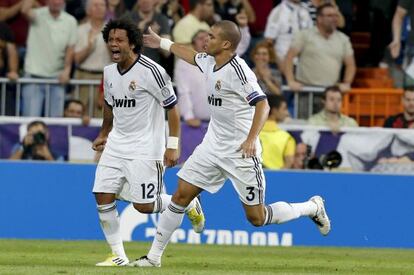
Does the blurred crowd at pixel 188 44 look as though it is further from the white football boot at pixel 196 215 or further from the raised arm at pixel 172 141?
the raised arm at pixel 172 141

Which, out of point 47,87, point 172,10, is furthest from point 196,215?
point 172,10

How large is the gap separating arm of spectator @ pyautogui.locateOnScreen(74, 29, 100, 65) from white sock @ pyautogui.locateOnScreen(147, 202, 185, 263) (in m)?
7.58

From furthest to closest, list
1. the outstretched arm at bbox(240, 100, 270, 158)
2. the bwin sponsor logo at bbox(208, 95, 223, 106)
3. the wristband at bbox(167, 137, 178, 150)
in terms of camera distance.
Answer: the wristband at bbox(167, 137, 178, 150)
the bwin sponsor logo at bbox(208, 95, 223, 106)
the outstretched arm at bbox(240, 100, 270, 158)

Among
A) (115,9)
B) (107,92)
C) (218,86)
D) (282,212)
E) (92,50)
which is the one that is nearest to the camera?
(218,86)

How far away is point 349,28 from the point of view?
2256 centimetres

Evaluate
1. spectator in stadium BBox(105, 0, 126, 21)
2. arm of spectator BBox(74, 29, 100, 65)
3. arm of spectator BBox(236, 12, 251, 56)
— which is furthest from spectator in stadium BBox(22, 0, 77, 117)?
arm of spectator BBox(236, 12, 251, 56)

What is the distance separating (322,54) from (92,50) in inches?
129

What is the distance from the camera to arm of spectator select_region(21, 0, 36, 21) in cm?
2112

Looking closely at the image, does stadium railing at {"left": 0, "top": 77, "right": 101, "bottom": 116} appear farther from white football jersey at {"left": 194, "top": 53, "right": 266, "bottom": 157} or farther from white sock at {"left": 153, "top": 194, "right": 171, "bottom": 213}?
white football jersey at {"left": 194, "top": 53, "right": 266, "bottom": 157}

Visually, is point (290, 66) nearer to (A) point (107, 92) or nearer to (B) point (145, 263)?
(A) point (107, 92)

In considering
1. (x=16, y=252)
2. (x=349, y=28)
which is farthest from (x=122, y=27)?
(x=349, y=28)

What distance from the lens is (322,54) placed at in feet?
70.8

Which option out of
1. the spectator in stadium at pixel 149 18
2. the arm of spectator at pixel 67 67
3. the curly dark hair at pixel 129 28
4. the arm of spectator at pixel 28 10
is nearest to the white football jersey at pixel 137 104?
the curly dark hair at pixel 129 28

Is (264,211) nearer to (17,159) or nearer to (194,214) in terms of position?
(194,214)
